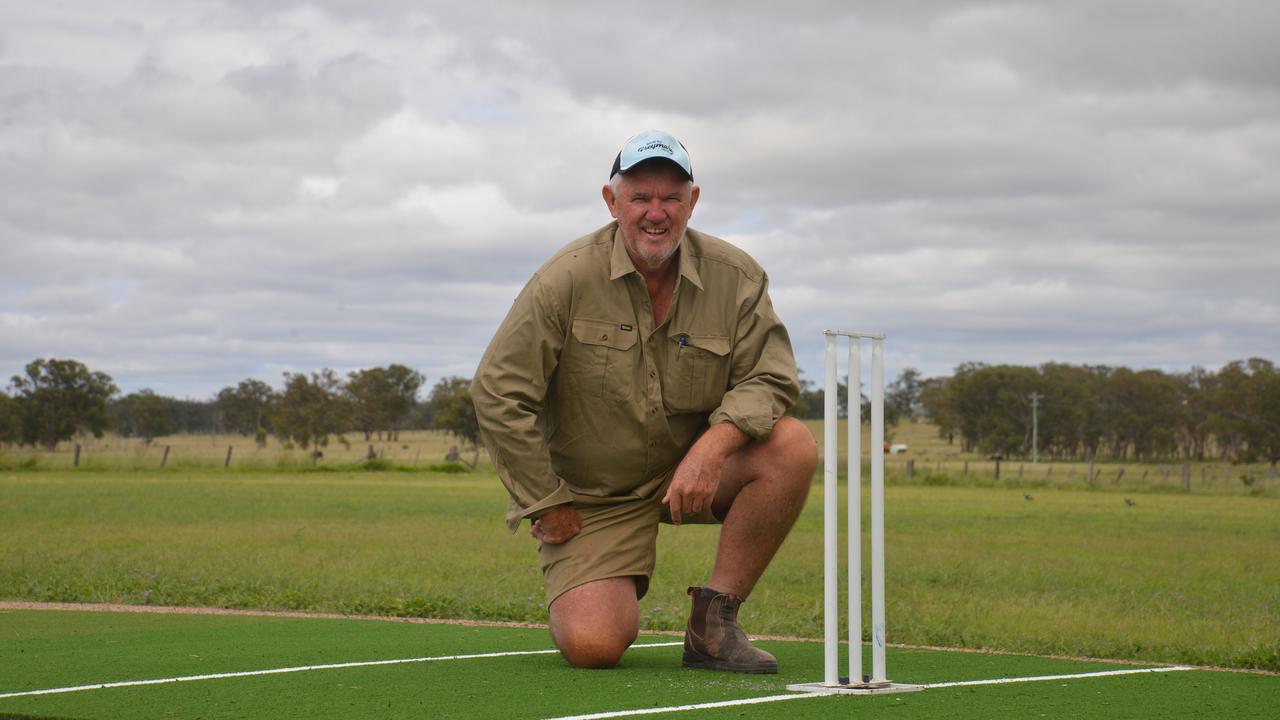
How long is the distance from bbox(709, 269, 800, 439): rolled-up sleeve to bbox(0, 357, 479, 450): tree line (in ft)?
286

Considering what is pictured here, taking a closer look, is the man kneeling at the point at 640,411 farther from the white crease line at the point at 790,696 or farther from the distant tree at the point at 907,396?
the distant tree at the point at 907,396

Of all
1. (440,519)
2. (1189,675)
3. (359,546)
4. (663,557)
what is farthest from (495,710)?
(440,519)

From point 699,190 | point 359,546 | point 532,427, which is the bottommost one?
point 359,546

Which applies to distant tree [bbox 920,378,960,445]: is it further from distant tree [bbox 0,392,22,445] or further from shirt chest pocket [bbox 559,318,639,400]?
shirt chest pocket [bbox 559,318,639,400]

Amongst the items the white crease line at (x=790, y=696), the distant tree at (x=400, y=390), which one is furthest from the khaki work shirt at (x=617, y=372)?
the distant tree at (x=400, y=390)

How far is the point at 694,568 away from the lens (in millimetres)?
14039

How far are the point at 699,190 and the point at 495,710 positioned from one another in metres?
2.47

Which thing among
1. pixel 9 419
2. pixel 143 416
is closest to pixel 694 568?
pixel 9 419

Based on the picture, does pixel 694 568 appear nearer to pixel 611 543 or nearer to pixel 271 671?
pixel 611 543

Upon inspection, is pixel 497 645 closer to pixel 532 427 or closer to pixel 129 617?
pixel 532 427

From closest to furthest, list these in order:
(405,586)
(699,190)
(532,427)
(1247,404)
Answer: (532,427) → (699,190) → (405,586) → (1247,404)

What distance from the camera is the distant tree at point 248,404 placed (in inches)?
4966

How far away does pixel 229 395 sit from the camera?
128125 mm

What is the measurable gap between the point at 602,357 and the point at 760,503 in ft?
2.85
